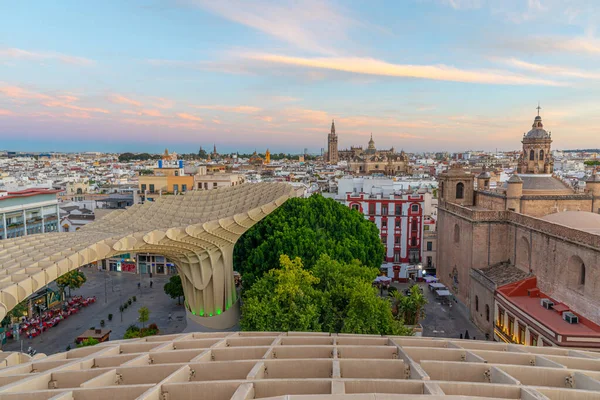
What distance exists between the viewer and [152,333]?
2945cm

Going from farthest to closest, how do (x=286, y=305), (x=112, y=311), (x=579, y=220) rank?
(x=112, y=311), (x=579, y=220), (x=286, y=305)

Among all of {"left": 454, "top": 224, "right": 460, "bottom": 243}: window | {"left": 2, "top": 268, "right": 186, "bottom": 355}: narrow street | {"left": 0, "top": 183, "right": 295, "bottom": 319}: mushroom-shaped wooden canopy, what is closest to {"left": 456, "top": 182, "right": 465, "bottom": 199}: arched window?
{"left": 454, "top": 224, "right": 460, "bottom": 243}: window

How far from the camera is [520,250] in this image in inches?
1352

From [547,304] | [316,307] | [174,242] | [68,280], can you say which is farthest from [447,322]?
[68,280]

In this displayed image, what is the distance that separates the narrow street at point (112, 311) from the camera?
3319 centimetres

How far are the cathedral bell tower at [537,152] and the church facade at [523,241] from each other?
3.4 inches

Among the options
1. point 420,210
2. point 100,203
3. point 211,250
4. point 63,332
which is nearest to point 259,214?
point 211,250

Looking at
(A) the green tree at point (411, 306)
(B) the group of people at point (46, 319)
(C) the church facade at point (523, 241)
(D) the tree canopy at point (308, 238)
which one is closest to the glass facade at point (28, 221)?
(B) the group of people at point (46, 319)

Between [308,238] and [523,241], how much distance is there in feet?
55.9

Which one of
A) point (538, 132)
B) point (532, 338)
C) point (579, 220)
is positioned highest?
point (538, 132)

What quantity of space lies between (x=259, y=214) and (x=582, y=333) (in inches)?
818

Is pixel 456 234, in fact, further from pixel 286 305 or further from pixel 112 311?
pixel 112 311

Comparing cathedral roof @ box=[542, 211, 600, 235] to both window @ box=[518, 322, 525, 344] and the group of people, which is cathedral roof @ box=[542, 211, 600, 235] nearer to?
window @ box=[518, 322, 525, 344]

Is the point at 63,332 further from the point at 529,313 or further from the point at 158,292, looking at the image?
the point at 529,313
